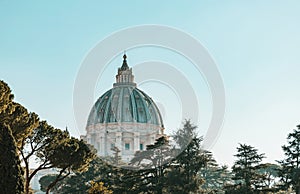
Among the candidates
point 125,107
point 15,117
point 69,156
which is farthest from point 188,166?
point 125,107

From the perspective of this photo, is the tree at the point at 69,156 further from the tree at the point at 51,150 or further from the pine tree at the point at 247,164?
the pine tree at the point at 247,164

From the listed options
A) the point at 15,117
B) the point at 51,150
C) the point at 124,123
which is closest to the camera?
the point at 15,117

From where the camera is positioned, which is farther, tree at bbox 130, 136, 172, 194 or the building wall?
the building wall

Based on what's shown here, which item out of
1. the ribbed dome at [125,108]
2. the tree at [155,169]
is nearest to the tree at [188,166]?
the tree at [155,169]

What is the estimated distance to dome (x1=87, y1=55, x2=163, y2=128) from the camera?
96.4 m

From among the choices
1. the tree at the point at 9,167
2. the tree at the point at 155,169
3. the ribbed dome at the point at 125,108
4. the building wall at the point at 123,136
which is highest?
the ribbed dome at the point at 125,108

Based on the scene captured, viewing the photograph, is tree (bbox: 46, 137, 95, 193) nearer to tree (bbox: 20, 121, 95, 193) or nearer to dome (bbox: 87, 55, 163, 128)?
tree (bbox: 20, 121, 95, 193)

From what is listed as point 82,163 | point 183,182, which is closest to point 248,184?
point 183,182

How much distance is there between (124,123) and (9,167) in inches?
3070

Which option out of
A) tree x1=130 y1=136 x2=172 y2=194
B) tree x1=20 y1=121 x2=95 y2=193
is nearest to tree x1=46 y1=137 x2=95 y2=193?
tree x1=20 y1=121 x2=95 y2=193

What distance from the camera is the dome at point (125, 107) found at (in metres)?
96.4

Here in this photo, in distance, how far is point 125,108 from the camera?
97.2 meters

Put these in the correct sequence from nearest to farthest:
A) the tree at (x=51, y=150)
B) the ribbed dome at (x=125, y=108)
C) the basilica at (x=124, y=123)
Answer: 1. the tree at (x=51, y=150)
2. the basilica at (x=124, y=123)
3. the ribbed dome at (x=125, y=108)

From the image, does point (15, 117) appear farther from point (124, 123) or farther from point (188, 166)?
point (124, 123)
